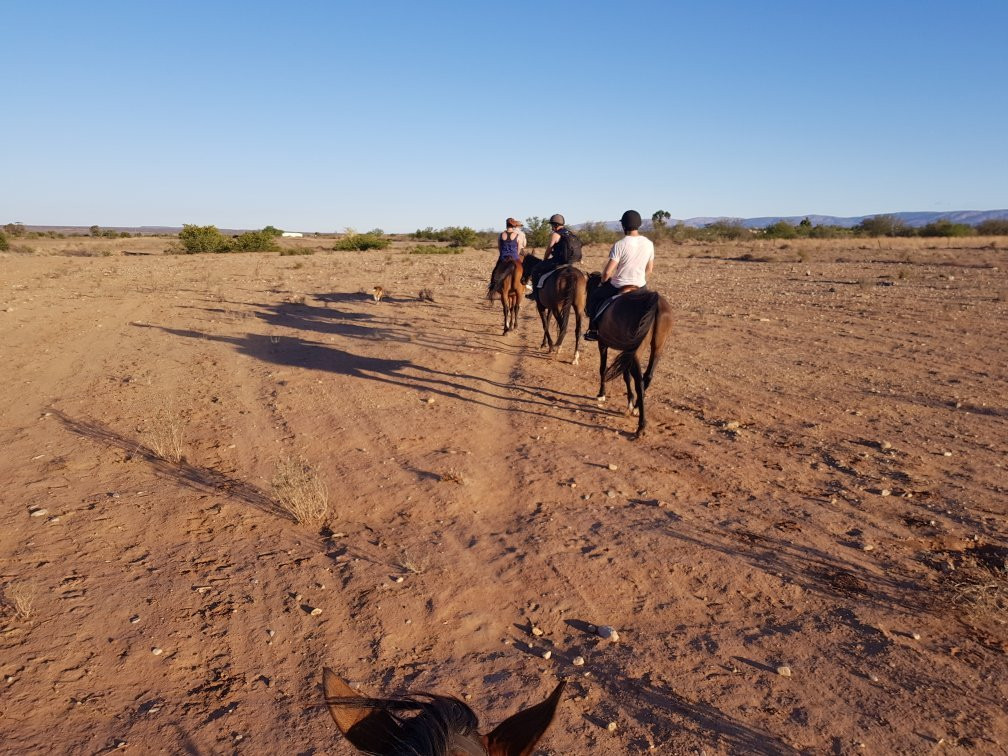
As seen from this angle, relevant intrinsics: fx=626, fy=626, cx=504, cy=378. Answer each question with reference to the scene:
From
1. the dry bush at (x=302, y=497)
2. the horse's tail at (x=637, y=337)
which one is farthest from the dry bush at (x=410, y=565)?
the horse's tail at (x=637, y=337)

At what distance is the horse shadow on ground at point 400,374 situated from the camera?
26.0ft

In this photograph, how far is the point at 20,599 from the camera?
3658 mm

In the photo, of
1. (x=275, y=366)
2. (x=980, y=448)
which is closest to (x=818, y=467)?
(x=980, y=448)

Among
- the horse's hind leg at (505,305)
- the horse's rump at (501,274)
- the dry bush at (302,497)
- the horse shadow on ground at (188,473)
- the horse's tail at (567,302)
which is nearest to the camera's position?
the dry bush at (302,497)

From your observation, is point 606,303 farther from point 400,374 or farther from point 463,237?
point 463,237

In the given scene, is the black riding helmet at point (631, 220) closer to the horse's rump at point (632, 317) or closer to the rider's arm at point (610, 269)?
the rider's arm at point (610, 269)

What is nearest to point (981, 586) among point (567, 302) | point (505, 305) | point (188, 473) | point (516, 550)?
point (516, 550)

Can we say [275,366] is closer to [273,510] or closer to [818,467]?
[273,510]

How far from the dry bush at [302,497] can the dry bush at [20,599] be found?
1632mm

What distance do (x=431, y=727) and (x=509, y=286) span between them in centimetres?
1074

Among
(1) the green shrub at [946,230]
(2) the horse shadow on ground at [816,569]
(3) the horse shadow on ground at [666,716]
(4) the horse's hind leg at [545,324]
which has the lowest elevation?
(3) the horse shadow on ground at [666,716]

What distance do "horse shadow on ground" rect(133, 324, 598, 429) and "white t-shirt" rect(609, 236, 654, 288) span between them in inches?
64.8

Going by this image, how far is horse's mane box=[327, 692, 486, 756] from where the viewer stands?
1404mm

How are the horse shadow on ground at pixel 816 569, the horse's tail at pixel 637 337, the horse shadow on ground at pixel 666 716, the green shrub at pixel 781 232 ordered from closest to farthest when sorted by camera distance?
the horse shadow on ground at pixel 666 716, the horse shadow on ground at pixel 816 569, the horse's tail at pixel 637 337, the green shrub at pixel 781 232
